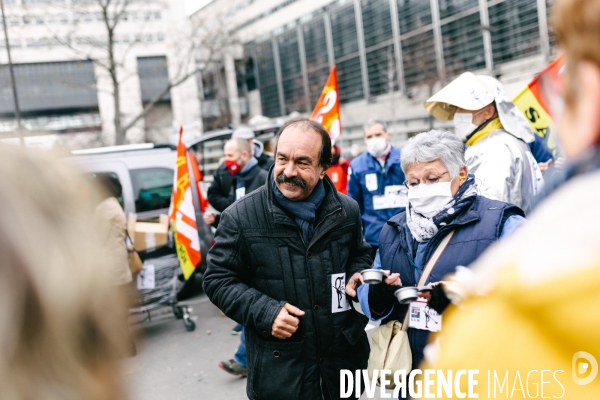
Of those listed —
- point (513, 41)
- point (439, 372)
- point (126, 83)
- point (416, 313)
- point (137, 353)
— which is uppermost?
point (126, 83)

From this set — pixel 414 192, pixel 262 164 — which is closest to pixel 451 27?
pixel 262 164

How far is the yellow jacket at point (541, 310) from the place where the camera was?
0.71 meters

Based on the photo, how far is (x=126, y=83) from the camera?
52000 millimetres

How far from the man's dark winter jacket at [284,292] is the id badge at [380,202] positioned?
2.91 metres

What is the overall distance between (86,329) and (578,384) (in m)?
0.78

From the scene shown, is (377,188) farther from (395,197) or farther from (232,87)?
(232,87)

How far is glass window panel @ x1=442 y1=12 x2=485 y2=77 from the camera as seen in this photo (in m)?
30.5

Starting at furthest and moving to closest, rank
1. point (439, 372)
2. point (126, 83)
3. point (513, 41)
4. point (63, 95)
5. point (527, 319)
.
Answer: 1. point (63, 95)
2. point (126, 83)
3. point (513, 41)
4. point (439, 372)
5. point (527, 319)

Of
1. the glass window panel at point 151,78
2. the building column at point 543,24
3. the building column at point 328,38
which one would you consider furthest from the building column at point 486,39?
the glass window panel at point 151,78

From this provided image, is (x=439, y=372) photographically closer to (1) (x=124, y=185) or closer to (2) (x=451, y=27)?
(1) (x=124, y=185)

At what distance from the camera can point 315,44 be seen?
151 ft

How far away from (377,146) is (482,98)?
2.26 m

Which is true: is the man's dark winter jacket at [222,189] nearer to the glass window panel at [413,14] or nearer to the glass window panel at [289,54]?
the glass window panel at [413,14]

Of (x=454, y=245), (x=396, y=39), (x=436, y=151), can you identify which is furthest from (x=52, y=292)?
(x=396, y=39)
